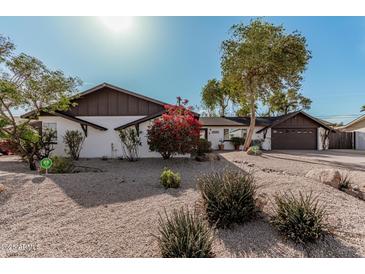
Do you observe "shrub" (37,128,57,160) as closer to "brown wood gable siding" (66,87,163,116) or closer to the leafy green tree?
the leafy green tree

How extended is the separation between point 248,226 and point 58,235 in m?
3.32

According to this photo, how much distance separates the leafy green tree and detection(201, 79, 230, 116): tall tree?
2323 centimetres

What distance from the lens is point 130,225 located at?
3.50m

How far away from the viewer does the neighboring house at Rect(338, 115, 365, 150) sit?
20.7 meters

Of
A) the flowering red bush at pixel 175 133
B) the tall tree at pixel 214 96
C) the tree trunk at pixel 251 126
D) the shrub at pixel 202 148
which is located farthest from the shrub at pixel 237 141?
the tall tree at pixel 214 96

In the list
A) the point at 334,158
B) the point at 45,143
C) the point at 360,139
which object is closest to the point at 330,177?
the point at 334,158

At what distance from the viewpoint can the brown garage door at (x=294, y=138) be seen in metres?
19.0

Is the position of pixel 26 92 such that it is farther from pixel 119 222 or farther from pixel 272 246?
pixel 272 246

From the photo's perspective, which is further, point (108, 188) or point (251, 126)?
point (251, 126)

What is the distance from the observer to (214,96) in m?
29.6

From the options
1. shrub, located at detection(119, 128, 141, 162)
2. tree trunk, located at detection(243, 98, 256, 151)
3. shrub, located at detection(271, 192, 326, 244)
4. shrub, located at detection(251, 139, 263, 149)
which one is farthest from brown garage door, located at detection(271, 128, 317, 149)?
shrub, located at detection(271, 192, 326, 244)

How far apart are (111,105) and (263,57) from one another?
11099 mm
